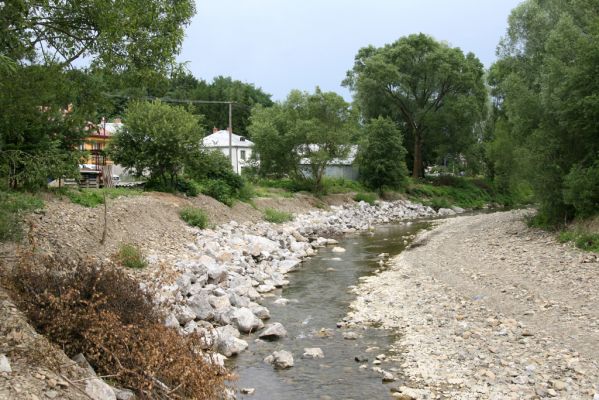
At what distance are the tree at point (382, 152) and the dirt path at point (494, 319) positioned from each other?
25.4m

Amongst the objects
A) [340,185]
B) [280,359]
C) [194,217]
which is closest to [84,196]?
[194,217]

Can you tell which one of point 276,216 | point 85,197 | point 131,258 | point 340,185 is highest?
point 85,197

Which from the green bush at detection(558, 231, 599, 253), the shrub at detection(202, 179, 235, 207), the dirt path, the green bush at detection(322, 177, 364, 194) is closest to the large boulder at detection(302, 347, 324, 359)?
the dirt path

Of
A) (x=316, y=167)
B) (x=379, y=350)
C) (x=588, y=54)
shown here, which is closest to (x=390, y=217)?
(x=316, y=167)

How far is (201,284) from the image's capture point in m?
13.9

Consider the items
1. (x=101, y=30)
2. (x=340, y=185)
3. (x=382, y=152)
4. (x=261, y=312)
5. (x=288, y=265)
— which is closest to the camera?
(x=101, y=30)

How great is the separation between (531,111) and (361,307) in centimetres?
1275

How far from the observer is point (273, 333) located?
1123cm

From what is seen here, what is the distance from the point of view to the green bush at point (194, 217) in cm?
2220

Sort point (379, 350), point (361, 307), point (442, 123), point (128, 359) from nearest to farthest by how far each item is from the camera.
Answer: point (128, 359)
point (379, 350)
point (361, 307)
point (442, 123)

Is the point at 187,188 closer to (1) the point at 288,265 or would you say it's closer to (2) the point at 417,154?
(1) the point at 288,265

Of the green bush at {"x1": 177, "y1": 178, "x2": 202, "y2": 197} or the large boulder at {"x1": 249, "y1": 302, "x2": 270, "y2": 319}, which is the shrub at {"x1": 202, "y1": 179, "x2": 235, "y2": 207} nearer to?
the green bush at {"x1": 177, "y1": 178, "x2": 202, "y2": 197}

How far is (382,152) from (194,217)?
2539cm

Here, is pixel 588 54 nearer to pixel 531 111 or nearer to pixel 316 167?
pixel 531 111
